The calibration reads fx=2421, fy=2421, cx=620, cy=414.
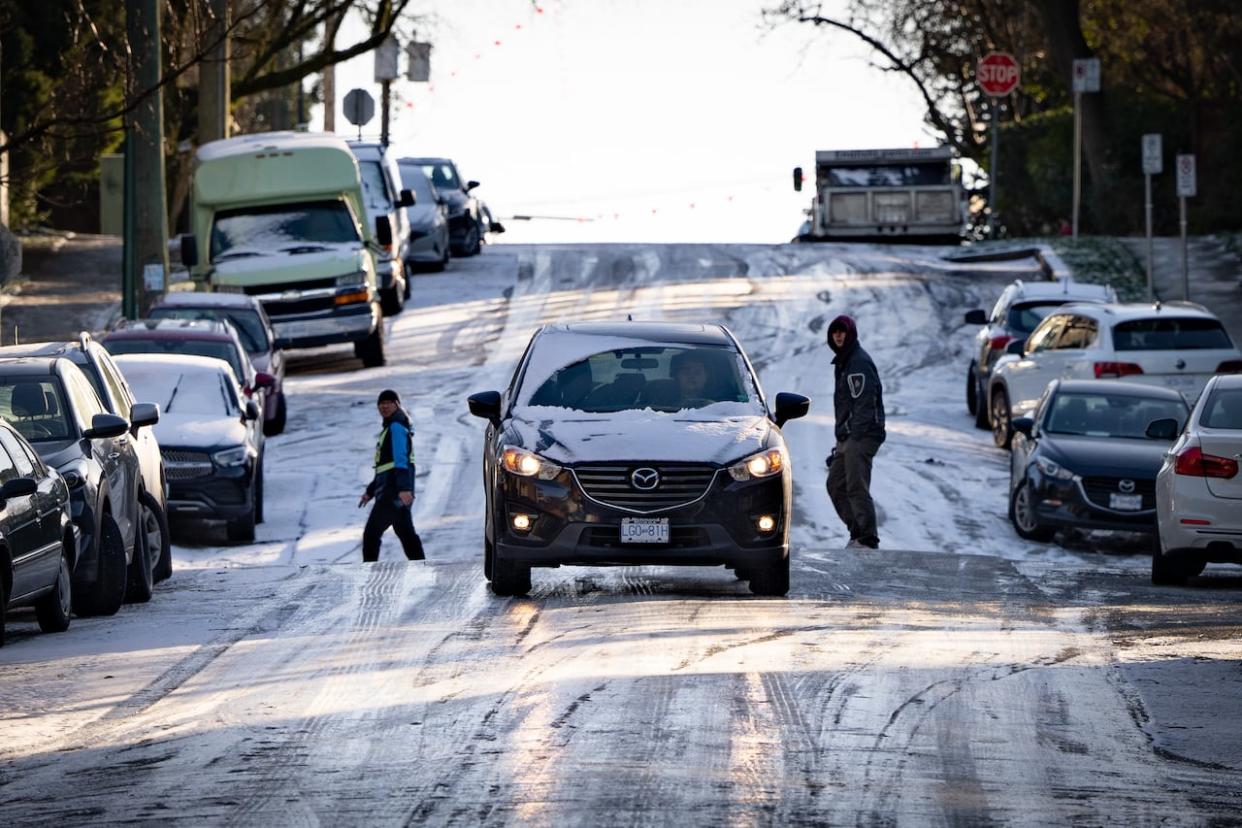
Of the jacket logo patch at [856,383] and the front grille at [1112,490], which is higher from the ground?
the jacket logo patch at [856,383]

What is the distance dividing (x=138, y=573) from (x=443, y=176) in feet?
101

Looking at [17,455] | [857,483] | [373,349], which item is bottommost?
[857,483]

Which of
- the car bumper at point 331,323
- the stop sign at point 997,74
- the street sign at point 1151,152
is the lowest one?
the car bumper at point 331,323

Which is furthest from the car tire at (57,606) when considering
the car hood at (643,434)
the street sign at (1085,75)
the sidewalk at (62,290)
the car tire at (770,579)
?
the street sign at (1085,75)

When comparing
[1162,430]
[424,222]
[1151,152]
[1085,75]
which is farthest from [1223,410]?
[424,222]

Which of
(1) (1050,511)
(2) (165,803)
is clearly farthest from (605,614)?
(1) (1050,511)

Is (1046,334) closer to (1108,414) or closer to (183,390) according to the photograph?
(1108,414)

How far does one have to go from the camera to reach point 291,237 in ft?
108

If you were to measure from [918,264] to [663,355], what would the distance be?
1114 inches

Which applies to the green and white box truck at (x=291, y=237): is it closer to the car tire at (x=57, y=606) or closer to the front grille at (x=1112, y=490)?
the front grille at (x=1112, y=490)

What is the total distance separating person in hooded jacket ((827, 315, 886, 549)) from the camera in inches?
749

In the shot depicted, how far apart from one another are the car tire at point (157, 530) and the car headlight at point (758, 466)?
427 cm

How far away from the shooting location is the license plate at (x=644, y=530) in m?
14.0

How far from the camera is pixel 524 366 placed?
15547 mm
